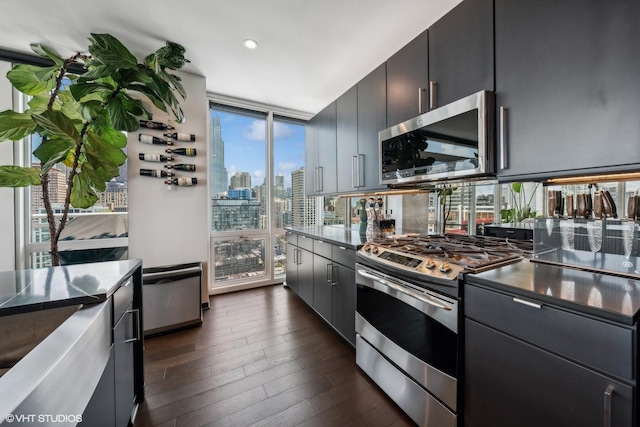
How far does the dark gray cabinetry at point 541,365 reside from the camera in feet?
2.46

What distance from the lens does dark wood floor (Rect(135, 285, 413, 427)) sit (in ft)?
4.77

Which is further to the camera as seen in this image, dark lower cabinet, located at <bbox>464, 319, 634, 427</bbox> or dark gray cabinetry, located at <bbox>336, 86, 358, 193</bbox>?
dark gray cabinetry, located at <bbox>336, 86, 358, 193</bbox>

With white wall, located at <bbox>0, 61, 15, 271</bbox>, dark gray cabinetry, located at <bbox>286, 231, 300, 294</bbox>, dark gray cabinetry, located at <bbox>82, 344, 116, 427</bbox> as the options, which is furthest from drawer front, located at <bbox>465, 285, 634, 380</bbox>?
white wall, located at <bbox>0, 61, 15, 271</bbox>

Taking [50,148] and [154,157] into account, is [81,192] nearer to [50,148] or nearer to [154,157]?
[50,148]

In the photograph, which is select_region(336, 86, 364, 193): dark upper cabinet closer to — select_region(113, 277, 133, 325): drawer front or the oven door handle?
the oven door handle

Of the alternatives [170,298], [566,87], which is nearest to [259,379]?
[170,298]

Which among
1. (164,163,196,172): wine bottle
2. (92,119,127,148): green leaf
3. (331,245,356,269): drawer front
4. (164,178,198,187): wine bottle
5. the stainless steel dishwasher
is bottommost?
the stainless steel dishwasher

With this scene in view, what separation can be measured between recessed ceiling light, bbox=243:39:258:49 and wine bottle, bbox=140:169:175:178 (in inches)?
61.4

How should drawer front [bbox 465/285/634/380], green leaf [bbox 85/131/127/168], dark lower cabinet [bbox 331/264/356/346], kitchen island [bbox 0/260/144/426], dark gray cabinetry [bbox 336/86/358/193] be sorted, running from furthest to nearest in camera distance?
dark gray cabinetry [bbox 336/86/358/193], dark lower cabinet [bbox 331/264/356/346], green leaf [bbox 85/131/127/168], drawer front [bbox 465/285/634/380], kitchen island [bbox 0/260/144/426]

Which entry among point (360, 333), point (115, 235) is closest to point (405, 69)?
point (360, 333)

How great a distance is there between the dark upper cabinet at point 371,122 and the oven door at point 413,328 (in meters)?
0.92

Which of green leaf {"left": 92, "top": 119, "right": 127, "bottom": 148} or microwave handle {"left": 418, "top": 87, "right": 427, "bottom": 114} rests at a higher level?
microwave handle {"left": 418, "top": 87, "right": 427, "bottom": 114}

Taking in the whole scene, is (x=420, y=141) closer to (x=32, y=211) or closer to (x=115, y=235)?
(x=115, y=235)

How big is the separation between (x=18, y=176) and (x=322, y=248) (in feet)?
7.46
